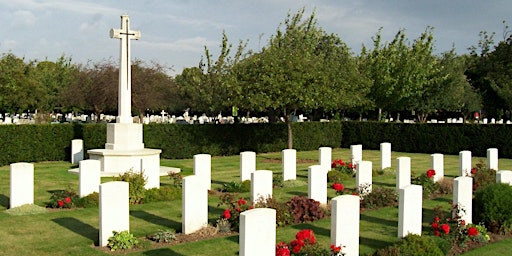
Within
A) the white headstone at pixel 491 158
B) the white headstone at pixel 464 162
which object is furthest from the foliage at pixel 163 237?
the white headstone at pixel 491 158

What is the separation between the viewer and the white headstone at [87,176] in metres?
12.6

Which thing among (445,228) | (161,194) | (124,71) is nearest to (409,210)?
(445,228)

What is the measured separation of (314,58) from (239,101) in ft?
16.7

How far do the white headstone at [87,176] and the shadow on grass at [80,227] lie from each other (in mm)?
1501

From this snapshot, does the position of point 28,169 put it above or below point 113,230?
above

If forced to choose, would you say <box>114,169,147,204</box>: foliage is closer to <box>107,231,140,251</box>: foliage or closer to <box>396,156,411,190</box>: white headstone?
<box>107,231,140,251</box>: foliage

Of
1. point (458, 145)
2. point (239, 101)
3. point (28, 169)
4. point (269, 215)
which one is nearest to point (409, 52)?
point (458, 145)

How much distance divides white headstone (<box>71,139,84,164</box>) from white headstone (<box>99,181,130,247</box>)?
46.2 ft

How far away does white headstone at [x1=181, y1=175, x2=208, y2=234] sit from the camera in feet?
32.7

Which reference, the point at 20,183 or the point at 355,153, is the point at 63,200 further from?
the point at 355,153

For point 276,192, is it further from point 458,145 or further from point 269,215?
point 458,145

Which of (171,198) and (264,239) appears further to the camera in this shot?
(171,198)

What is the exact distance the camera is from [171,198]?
13.5 meters

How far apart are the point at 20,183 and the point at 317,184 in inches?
268
